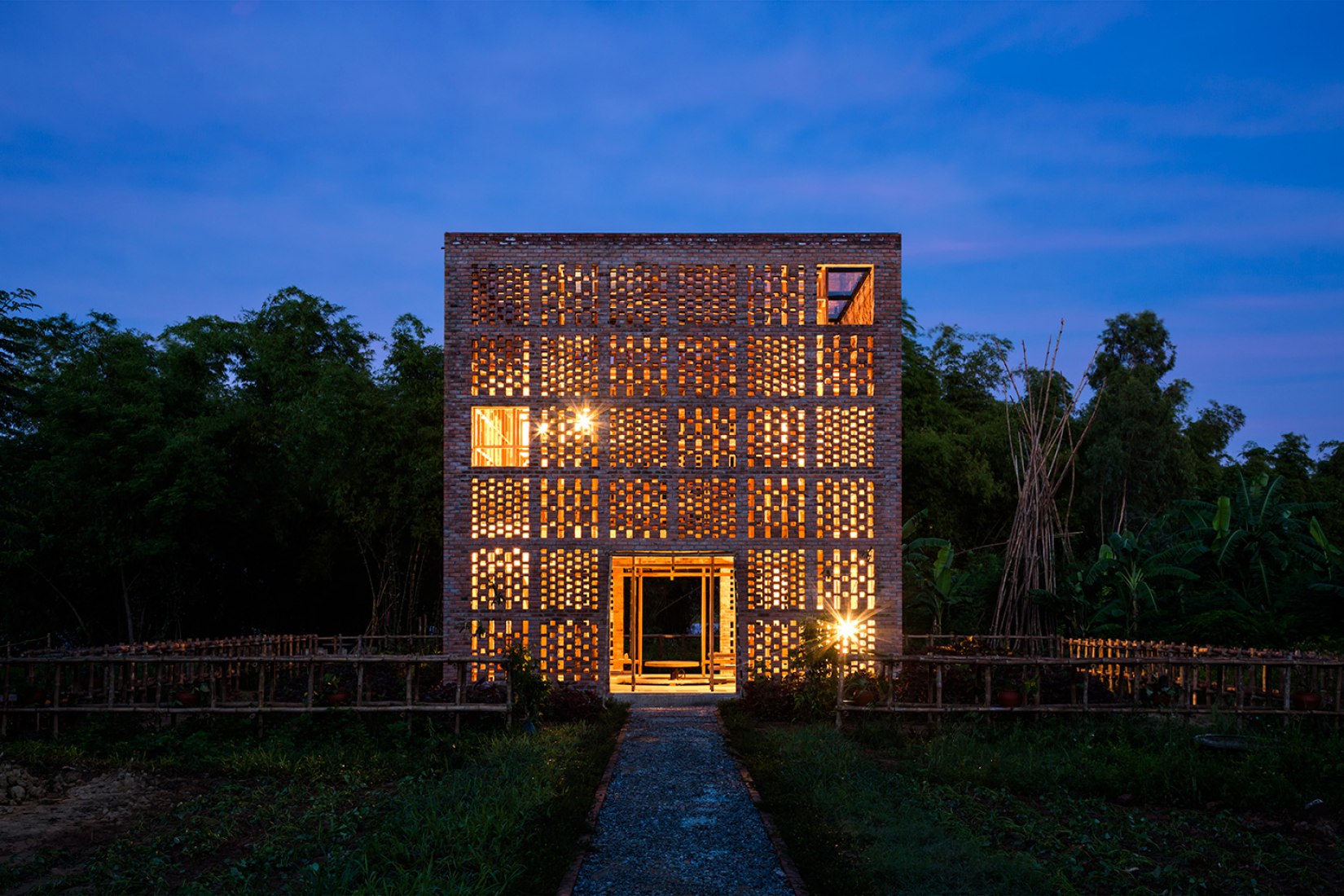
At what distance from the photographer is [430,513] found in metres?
22.3

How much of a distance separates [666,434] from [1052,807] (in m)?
9.66

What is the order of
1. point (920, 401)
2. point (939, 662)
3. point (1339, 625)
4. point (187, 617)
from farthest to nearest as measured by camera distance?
point (920, 401) < point (187, 617) < point (1339, 625) < point (939, 662)

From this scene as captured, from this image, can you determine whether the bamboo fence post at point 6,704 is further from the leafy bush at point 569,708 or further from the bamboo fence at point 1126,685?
the bamboo fence at point 1126,685

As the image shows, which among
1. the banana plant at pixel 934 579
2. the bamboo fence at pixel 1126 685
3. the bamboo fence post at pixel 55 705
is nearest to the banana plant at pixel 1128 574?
the banana plant at pixel 934 579

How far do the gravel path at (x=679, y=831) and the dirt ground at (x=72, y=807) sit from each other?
4.32m

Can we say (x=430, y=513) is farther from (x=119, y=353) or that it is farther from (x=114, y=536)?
(x=119, y=353)

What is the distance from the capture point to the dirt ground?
8305mm

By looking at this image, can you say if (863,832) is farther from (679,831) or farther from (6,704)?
(6,704)

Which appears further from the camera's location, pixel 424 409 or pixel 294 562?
pixel 294 562

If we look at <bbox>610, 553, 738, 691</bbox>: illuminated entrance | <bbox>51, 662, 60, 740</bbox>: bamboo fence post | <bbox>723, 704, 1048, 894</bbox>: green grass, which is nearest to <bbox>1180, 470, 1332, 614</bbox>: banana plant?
<bbox>610, 553, 738, 691</bbox>: illuminated entrance

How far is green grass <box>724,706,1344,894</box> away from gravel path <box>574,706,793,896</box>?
0.33 metres

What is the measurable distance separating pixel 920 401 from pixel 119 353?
21469 mm

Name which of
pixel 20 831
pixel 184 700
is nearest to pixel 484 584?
pixel 184 700

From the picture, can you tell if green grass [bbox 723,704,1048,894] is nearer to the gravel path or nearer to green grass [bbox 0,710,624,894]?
the gravel path
